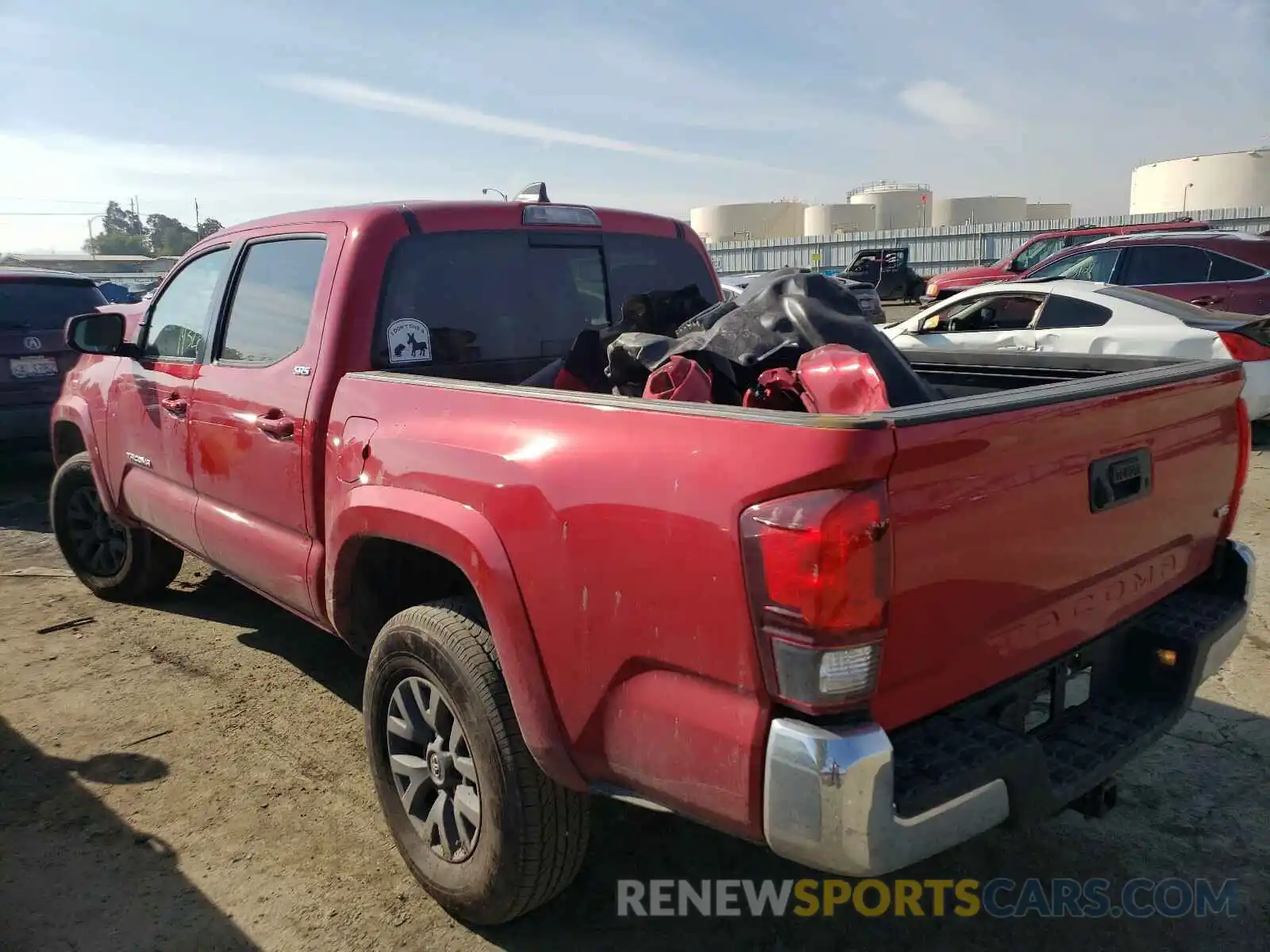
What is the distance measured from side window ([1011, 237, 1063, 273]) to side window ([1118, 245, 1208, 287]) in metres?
7.63

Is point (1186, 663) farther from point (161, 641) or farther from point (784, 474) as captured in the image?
point (161, 641)

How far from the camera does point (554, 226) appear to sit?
3709 mm

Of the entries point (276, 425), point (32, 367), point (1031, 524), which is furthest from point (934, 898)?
point (32, 367)

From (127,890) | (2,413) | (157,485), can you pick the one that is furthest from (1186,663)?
(2,413)

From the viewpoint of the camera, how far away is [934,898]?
2.79 m

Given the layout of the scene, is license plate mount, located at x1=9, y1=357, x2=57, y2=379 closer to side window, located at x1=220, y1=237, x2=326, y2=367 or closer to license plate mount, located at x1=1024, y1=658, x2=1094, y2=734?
side window, located at x1=220, y1=237, x2=326, y2=367

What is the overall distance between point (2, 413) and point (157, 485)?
15.1 feet

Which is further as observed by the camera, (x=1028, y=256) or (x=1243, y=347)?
(x=1028, y=256)

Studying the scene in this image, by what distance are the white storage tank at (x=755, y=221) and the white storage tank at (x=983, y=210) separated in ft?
31.6

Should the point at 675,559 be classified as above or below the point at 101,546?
above

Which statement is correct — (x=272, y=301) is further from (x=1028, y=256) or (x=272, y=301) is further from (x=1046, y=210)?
(x=1046, y=210)

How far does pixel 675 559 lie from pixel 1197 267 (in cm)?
1007

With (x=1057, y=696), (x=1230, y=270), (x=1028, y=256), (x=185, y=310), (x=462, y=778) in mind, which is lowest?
(x=462, y=778)

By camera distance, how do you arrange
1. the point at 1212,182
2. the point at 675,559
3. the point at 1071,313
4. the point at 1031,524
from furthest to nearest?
1. the point at 1212,182
2. the point at 1071,313
3. the point at 1031,524
4. the point at 675,559
